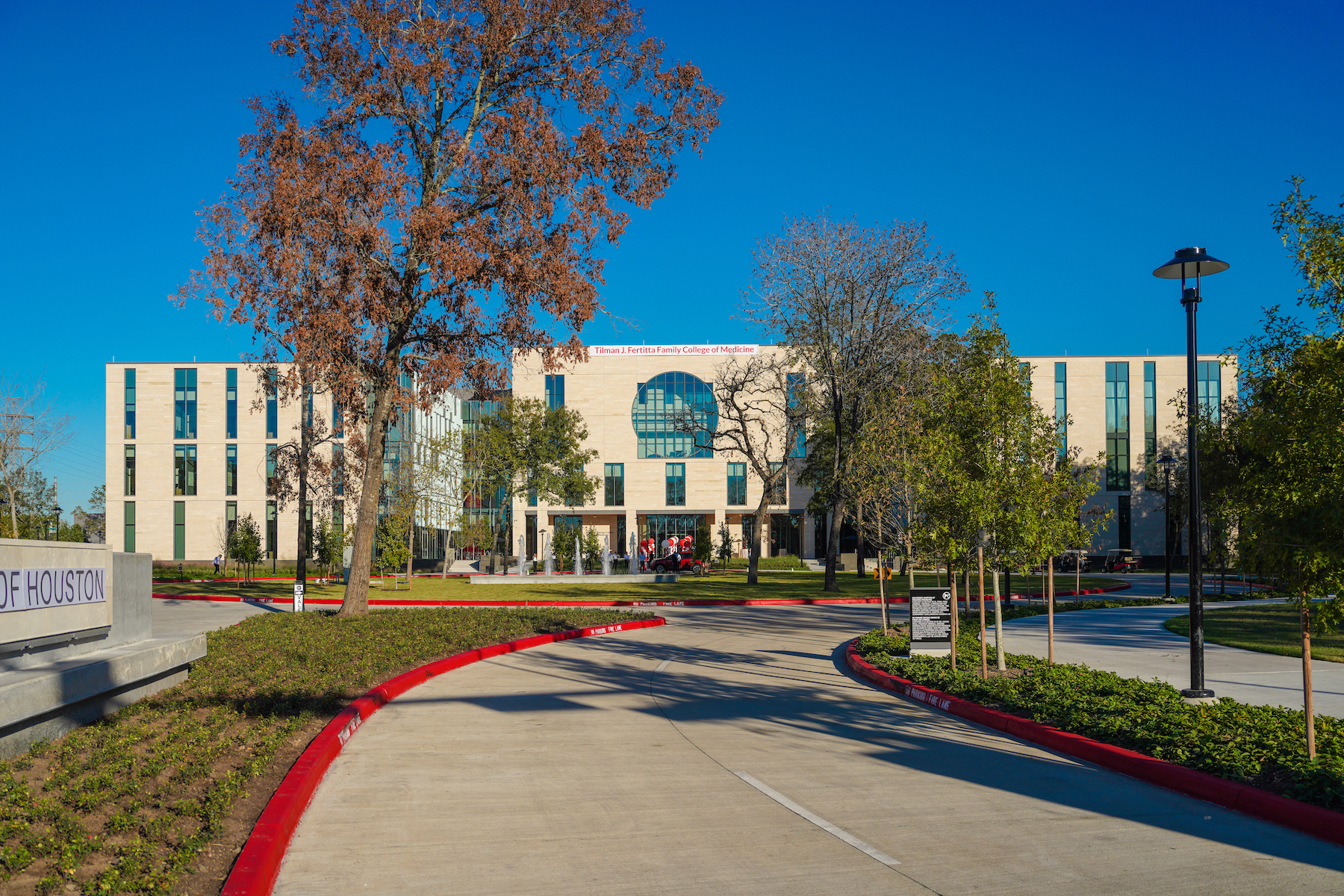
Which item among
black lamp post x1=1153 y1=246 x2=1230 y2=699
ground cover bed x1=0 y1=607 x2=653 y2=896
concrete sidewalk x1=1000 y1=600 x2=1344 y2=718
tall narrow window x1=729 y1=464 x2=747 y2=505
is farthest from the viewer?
tall narrow window x1=729 y1=464 x2=747 y2=505

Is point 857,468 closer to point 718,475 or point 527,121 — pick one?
point 527,121

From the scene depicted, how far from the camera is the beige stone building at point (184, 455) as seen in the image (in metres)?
69.2

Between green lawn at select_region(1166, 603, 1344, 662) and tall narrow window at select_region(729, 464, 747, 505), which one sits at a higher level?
tall narrow window at select_region(729, 464, 747, 505)

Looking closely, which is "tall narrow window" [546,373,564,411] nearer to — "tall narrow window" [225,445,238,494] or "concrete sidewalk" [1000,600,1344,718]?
"tall narrow window" [225,445,238,494]

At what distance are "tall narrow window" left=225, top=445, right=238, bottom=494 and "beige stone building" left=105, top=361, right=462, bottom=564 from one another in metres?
0.05

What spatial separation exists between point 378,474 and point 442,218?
634cm

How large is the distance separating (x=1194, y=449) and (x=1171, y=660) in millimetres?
5918

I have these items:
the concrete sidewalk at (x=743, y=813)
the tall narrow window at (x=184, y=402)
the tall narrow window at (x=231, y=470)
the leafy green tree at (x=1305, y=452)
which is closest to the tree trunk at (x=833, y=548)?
the concrete sidewalk at (x=743, y=813)

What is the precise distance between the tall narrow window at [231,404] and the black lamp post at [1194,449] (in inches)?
2712

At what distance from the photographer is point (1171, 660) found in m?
15.7

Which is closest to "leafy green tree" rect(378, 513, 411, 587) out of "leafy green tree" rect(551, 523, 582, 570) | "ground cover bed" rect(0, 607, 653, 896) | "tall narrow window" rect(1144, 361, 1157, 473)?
"leafy green tree" rect(551, 523, 582, 570)

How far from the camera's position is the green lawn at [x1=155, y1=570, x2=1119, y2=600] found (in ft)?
111

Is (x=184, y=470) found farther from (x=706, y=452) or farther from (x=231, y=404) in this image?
(x=706, y=452)

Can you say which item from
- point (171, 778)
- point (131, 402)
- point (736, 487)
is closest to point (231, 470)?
point (131, 402)
